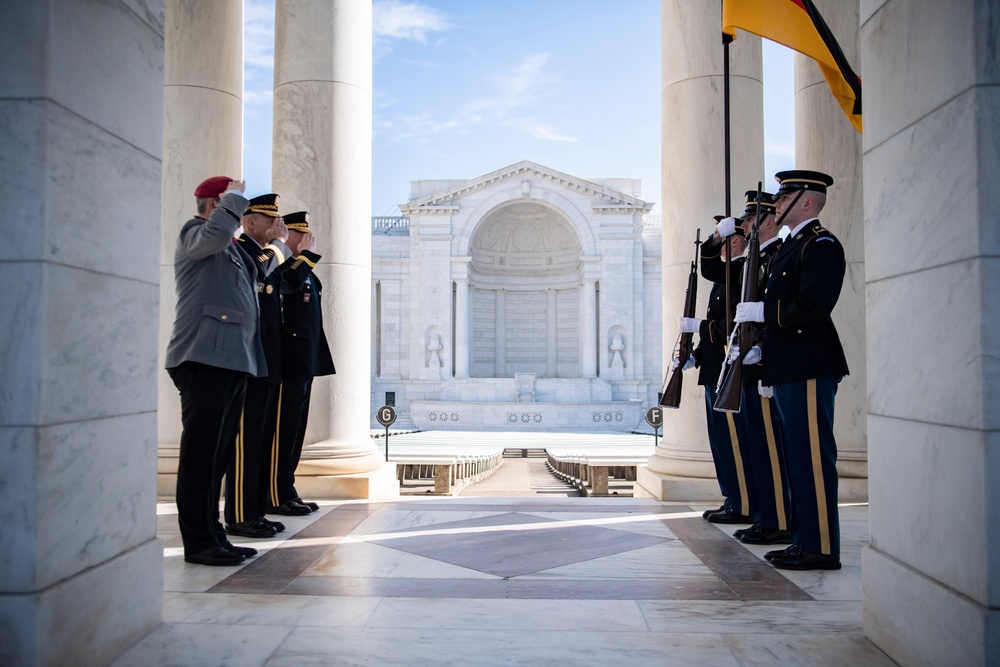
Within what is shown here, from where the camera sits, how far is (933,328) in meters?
3.32

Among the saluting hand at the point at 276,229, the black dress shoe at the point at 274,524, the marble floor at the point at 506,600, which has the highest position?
the saluting hand at the point at 276,229

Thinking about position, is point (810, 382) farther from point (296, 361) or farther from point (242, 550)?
point (296, 361)

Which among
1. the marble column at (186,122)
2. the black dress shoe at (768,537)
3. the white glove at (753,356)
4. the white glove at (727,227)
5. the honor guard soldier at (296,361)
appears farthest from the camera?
the marble column at (186,122)

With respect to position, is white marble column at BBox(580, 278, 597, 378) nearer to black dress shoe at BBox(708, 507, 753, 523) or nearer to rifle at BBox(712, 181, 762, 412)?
black dress shoe at BBox(708, 507, 753, 523)

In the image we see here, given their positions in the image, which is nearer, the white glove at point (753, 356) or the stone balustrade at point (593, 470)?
the white glove at point (753, 356)

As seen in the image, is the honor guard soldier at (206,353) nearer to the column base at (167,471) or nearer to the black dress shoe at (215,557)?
the black dress shoe at (215,557)

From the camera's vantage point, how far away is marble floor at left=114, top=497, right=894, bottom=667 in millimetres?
3682

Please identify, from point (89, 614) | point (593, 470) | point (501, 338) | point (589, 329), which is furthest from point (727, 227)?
point (501, 338)

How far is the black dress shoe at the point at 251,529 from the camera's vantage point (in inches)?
249

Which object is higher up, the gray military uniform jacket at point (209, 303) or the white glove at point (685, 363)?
the gray military uniform jacket at point (209, 303)

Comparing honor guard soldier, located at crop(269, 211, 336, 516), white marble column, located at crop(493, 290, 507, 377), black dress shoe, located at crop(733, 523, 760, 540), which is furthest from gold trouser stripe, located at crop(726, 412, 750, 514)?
white marble column, located at crop(493, 290, 507, 377)

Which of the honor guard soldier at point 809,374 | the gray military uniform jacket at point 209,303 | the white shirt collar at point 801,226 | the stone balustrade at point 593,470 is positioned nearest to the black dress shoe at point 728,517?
the honor guard soldier at point 809,374

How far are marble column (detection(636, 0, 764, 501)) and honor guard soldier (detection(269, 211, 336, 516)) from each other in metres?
3.93

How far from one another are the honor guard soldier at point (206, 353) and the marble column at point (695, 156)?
4.98 m
